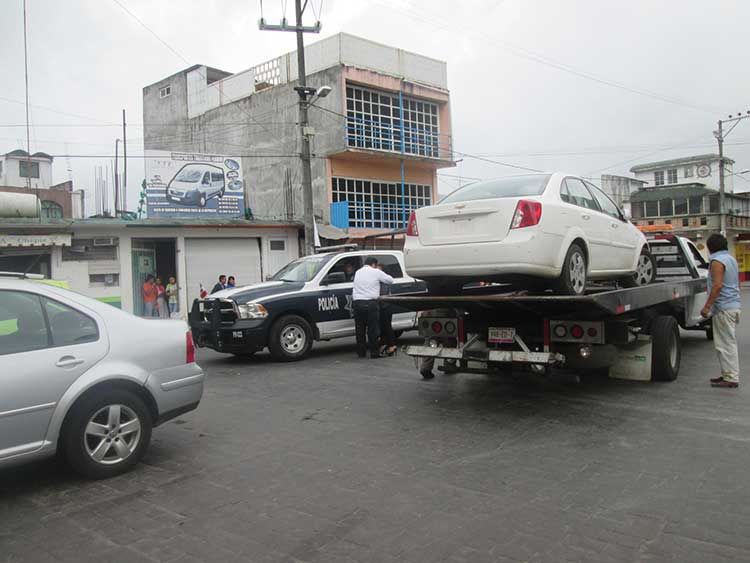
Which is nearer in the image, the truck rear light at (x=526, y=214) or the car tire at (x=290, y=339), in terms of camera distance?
the truck rear light at (x=526, y=214)

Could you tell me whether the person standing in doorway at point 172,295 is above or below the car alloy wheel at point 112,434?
above

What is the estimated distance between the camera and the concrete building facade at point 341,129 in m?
25.9

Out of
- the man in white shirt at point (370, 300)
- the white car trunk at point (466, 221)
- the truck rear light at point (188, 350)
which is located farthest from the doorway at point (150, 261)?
the truck rear light at point (188, 350)

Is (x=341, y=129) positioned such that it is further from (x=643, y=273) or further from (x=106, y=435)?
(x=106, y=435)

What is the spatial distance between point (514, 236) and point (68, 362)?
4046 mm

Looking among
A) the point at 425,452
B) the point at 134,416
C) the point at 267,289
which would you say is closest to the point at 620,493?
the point at 425,452

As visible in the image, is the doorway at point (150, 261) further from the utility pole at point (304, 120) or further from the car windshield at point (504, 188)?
the car windshield at point (504, 188)

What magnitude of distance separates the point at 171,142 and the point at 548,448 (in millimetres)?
31852

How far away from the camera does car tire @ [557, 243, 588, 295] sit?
6254mm

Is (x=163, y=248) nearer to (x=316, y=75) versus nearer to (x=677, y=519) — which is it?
(x=316, y=75)

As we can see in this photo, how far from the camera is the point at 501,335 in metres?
6.50

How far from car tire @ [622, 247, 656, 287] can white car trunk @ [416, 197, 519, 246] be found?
3025mm

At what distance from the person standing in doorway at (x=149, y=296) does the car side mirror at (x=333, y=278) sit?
31.5 feet

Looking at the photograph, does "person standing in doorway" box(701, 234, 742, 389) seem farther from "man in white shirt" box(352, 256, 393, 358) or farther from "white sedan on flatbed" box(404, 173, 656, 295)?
"man in white shirt" box(352, 256, 393, 358)
